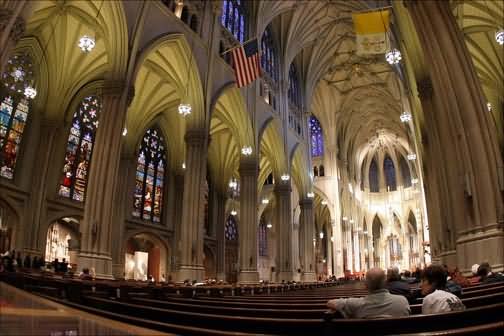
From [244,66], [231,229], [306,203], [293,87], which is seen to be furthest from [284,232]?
[244,66]

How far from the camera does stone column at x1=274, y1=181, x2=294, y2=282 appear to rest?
25.3 meters

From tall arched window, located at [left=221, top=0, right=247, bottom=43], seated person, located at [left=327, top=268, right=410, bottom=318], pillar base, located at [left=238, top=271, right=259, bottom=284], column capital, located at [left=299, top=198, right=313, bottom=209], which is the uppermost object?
tall arched window, located at [left=221, top=0, right=247, bottom=43]

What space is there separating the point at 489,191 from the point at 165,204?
21.5m

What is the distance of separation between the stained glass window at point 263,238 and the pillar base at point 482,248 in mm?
32216

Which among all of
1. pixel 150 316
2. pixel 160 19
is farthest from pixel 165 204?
pixel 150 316

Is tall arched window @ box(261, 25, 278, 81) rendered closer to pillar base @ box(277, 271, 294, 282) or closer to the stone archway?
pillar base @ box(277, 271, 294, 282)

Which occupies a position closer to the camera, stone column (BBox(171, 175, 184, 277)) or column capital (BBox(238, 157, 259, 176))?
column capital (BBox(238, 157, 259, 176))

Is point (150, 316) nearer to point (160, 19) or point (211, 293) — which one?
point (211, 293)

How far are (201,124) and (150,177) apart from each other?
9777 millimetres

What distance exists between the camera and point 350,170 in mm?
47844

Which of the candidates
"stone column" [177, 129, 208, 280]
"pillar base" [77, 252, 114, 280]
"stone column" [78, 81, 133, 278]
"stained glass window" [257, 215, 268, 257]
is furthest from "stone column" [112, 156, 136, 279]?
"stained glass window" [257, 215, 268, 257]

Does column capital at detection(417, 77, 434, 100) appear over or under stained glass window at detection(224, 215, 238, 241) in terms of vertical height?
over

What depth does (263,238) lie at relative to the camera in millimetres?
41344

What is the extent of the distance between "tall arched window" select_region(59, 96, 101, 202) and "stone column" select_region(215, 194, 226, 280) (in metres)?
12.2
